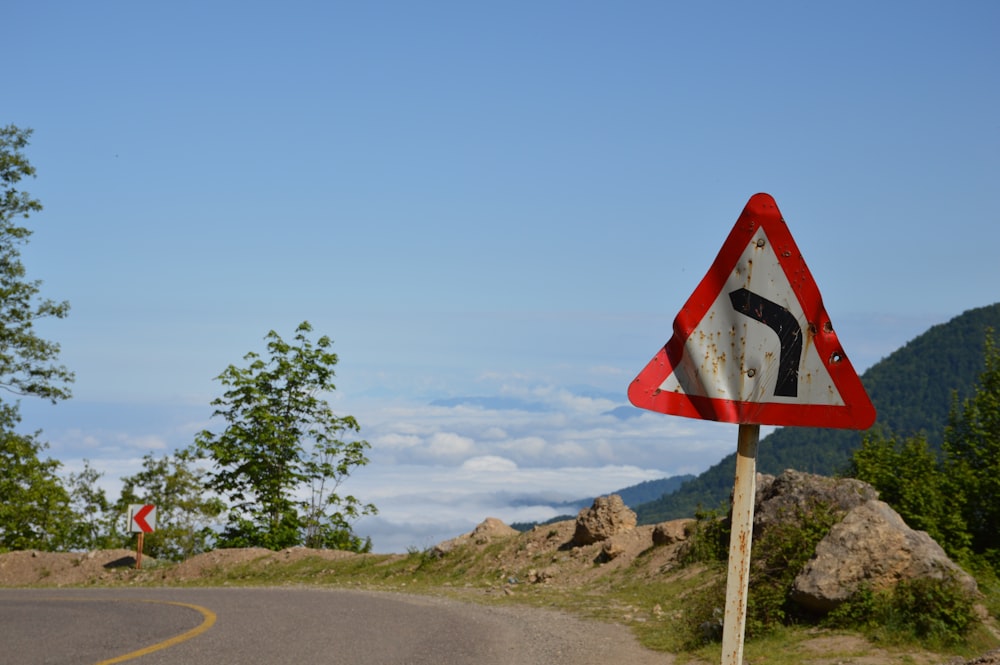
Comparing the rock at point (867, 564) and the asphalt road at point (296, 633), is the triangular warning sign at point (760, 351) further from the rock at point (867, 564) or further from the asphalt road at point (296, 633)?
the rock at point (867, 564)

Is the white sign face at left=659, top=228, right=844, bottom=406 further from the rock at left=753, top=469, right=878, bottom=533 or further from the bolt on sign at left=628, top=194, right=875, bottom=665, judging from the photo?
the rock at left=753, top=469, right=878, bottom=533

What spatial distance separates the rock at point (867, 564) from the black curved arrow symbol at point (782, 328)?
7.14m

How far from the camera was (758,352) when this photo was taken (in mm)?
4320

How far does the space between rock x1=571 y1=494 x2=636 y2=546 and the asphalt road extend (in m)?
6.27

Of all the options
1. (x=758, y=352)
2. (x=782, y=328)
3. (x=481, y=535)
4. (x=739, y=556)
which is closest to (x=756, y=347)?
(x=758, y=352)

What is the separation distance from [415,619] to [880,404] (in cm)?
12724

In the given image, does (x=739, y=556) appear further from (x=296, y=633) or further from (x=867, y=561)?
(x=296, y=633)

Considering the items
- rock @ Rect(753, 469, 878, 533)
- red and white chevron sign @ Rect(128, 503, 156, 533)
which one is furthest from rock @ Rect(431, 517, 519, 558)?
rock @ Rect(753, 469, 878, 533)

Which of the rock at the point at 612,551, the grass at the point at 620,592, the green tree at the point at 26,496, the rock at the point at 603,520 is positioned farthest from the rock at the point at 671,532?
the green tree at the point at 26,496

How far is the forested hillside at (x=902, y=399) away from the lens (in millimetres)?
112875

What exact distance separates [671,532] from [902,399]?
413 feet

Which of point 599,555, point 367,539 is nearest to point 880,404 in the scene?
point 367,539

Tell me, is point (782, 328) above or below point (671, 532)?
above

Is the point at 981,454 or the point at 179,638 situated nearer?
the point at 179,638
